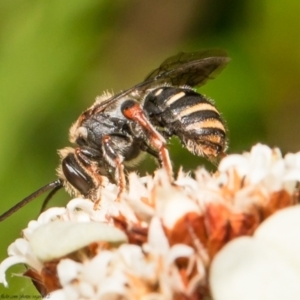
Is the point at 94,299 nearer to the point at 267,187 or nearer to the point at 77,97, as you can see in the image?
the point at 267,187

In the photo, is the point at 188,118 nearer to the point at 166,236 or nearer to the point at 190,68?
the point at 190,68

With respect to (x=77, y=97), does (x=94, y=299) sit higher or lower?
lower

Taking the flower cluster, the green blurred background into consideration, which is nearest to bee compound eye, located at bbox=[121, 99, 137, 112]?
the flower cluster

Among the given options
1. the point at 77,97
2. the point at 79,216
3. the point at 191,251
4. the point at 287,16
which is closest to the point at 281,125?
the point at 287,16

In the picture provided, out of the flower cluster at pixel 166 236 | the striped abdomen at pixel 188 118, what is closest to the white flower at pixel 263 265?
the flower cluster at pixel 166 236

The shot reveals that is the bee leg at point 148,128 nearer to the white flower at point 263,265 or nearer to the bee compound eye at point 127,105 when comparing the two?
the bee compound eye at point 127,105

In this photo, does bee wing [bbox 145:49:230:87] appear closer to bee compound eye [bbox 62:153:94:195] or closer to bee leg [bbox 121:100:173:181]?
bee leg [bbox 121:100:173:181]
